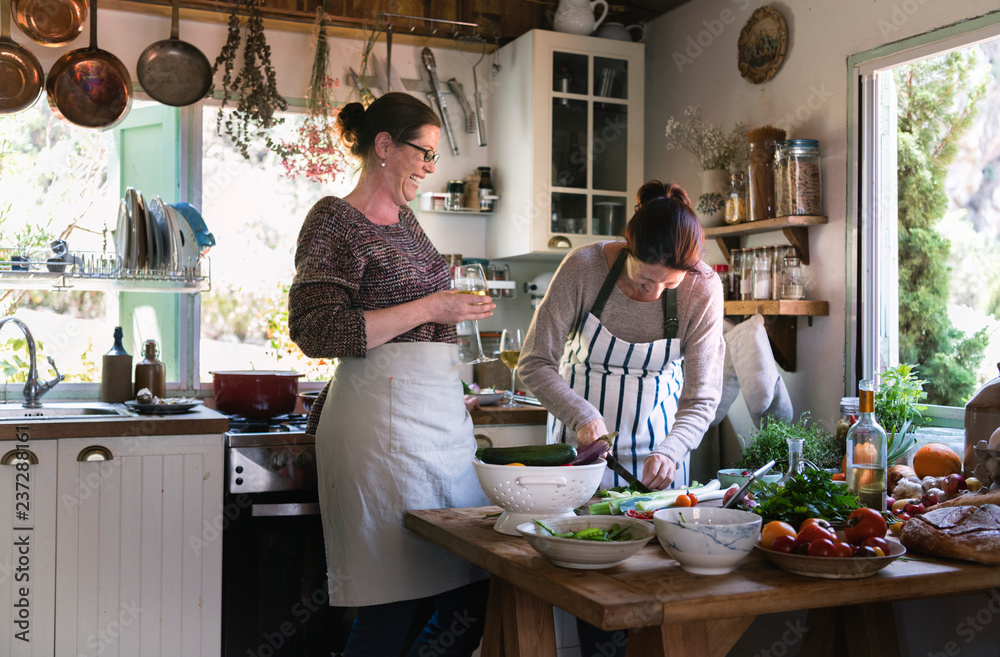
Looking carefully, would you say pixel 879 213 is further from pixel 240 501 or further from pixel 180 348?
pixel 180 348

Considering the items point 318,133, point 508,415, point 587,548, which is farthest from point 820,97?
point 587,548

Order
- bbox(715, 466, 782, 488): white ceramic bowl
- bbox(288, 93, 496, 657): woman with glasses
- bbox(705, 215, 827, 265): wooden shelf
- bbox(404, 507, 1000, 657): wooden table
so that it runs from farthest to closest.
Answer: bbox(705, 215, 827, 265): wooden shelf
bbox(715, 466, 782, 488): white ceramic bowl
bbox(288, 93, 496, 657): woman with glasses
bbox(404, 507, 1000, 657): wooden table

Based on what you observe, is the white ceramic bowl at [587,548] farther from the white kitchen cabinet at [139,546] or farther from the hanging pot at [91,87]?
the hanging pot at [91,87]

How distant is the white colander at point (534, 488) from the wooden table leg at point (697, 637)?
30 centimetres

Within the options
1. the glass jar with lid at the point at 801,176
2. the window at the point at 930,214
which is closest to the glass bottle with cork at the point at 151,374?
the glass jar with lid at the point at 801,176

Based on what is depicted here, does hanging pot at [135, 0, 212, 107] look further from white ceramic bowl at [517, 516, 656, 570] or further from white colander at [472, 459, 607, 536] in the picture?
white ceramic bowl at [517, 516, 656, 570]

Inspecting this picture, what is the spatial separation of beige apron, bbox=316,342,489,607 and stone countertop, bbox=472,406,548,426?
0.99m

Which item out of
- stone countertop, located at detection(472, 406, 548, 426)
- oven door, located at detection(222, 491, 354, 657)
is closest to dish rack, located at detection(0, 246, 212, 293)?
oven door, located at detection(222, 491, 354, 657)

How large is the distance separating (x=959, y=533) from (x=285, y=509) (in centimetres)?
169

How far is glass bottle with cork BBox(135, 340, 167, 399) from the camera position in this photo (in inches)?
Answer: 122

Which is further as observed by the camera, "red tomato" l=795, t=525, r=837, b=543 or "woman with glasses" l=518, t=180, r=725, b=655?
"woman with glasses" l=518, t=180, r=725, b=655

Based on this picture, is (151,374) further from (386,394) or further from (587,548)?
(587,548)

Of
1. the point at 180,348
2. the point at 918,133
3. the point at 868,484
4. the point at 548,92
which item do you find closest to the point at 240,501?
the point at 180,348

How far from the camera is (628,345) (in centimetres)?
216
